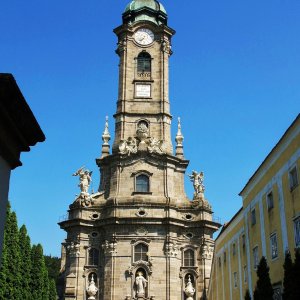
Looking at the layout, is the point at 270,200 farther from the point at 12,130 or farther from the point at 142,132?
the point at 142,132

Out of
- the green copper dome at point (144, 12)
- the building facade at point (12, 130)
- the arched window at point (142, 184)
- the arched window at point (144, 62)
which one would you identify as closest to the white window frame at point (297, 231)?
the building facade at point (12, 130)

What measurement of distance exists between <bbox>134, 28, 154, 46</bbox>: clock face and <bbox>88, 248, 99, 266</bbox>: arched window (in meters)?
25.9

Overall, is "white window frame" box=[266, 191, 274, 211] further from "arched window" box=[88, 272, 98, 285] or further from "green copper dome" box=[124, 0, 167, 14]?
"green copper dome" box=[124, 0, 167, 14]

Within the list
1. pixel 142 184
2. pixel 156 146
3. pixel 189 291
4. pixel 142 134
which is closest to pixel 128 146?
pixel 142 134

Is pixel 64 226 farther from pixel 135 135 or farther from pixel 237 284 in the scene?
pixel 237 284

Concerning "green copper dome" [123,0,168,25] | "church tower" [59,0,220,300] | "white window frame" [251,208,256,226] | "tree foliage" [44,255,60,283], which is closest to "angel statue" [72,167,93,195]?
"church tower" [59,0,220,300]

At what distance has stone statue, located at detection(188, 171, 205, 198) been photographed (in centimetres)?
5570

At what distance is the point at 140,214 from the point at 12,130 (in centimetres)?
4626

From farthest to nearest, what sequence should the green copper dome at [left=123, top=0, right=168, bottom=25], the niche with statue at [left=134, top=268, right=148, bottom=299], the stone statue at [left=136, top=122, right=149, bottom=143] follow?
the green copper dome at [left=123, top=0, right=168, bottom=25] < the stone statue at [left=136, top=122, right=149, bottom=143] < the niche with statue at [left=134, top=268, right=148, bottom=299]

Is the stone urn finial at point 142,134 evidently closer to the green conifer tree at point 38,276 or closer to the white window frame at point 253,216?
the green conifer tree at point 38,276

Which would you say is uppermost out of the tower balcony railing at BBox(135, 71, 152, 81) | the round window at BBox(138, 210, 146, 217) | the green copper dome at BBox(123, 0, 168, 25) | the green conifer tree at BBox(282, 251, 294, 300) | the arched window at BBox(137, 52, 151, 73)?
the green copper dome at BBox(123, 0, 168, 25)

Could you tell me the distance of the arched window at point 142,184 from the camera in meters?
54.2

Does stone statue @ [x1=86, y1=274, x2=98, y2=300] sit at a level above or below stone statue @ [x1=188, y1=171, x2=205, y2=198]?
below

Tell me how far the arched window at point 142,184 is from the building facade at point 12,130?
47.2 meters
